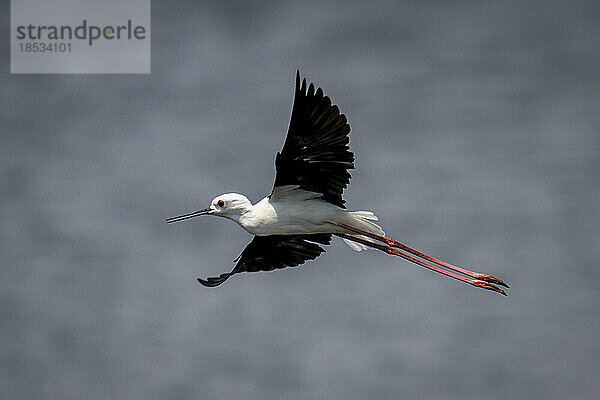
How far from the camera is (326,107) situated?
13.4 m

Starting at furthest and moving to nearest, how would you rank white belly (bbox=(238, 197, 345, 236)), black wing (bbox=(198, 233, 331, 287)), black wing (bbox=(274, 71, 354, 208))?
black wing (bbox=(198, 233, 331, 287))
white belly (bbox=(238, 197, 345, 236))
black wing (bbox=(274, 71, 354, 208))

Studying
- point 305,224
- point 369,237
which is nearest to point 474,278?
point 369,237

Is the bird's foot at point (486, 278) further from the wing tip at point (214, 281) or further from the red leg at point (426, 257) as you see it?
the wing tip at point (214, 281)

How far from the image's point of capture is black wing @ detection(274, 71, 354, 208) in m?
13.4

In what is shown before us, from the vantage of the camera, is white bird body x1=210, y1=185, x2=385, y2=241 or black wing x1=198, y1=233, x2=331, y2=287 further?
black wing x1=198, y1=233, x2=331, y2=287

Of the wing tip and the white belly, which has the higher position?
the white belly

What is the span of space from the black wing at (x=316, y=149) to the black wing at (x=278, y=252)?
1.59 metres

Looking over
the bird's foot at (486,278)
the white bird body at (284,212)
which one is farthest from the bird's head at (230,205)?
the bird's foot at (486,278)

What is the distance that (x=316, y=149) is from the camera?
1405 centimetres

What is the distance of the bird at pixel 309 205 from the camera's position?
1363 cm

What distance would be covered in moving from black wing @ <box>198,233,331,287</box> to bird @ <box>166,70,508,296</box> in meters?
0.02

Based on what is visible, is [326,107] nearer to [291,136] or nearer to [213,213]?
[291,136]

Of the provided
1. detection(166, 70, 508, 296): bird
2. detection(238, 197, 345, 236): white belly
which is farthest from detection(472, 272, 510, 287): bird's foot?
detection(238, 197, 345, 236): white belly

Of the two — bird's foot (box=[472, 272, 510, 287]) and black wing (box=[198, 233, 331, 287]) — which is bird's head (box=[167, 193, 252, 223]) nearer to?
black wing (box=[198, 233, 331, 287])
